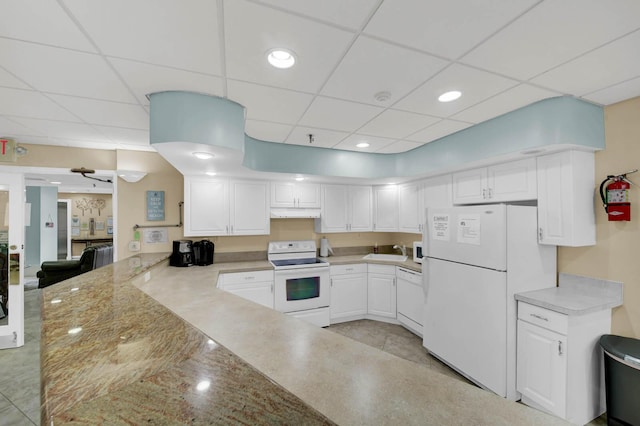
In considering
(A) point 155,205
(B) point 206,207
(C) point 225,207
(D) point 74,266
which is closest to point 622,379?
(C) point 225,207

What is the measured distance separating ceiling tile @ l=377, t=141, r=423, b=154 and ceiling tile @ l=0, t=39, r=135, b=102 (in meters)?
2.72

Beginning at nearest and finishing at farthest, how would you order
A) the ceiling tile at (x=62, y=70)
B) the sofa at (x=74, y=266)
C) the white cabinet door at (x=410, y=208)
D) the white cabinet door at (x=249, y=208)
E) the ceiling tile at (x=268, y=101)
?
the ceiling tile at (x=62, y=70)
the ceiling tile at (x=268, y=101)
the white cabinet door at (x=249, y=208)
the white cabinet door at (x=410, y=208)
the sofa at (x=74, y=266)

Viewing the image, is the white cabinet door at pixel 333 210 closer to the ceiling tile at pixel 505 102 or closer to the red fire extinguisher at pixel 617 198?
the ceiling tile at pixel 505 102

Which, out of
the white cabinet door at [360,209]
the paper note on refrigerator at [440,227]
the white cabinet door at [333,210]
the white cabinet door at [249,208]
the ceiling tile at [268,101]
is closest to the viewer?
the ceiling tile at [268,101]

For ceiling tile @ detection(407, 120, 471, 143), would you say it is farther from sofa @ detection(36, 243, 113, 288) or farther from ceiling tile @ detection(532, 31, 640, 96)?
sofa @ detection(36, 243, 113, 288)

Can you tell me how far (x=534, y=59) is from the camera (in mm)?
1556

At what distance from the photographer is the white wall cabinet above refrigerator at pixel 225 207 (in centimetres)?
341

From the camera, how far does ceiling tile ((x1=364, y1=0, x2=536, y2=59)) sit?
3.81ft

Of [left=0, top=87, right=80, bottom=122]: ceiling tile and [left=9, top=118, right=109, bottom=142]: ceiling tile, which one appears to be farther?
[left=9, top=118, right=109, bottom=142]: ceiling tile

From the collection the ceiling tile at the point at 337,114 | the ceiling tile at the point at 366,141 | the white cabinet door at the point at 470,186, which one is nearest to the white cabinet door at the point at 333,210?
the ceiling tile at the point at 366,141

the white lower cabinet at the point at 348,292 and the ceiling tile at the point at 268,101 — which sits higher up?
the ceiling tile at the point at 268,101

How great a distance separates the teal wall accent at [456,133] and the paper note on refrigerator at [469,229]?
626 millimetres

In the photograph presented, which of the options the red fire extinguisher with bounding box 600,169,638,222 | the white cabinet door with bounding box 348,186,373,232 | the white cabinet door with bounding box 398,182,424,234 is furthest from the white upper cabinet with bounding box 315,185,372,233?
the red fire extinguisher with bounding box 600,169,638,222

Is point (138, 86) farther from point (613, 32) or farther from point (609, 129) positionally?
point (609, 129)
